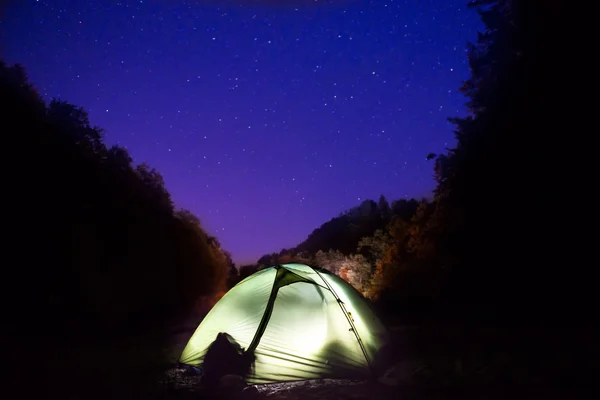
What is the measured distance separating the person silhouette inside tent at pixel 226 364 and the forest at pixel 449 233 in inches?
131

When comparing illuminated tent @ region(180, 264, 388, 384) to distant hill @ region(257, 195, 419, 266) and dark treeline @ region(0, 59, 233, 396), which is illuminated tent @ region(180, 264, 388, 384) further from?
distant hill @ region(257, 195, 419, 266)

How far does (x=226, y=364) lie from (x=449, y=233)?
15.1 metres

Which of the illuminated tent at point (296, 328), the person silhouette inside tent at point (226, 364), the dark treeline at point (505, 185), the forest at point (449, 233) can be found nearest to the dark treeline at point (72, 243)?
the forest at point (449, 233)

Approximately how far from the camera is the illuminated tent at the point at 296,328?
22.7ft

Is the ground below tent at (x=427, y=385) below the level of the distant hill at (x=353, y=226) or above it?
below

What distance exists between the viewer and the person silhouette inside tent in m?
6.66

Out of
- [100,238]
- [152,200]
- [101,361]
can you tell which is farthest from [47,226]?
[152,200]

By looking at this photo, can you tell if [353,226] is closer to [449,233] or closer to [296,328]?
[449,233]

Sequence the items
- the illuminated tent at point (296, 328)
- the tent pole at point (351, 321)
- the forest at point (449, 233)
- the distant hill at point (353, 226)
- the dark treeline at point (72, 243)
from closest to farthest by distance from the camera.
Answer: the illuminated tent at point (296, 328) → the tent pole at point (351, 321) → the forest at point (449, 233) → the dark treeline at point (72, 243) → the distant hill at point (353, 226)

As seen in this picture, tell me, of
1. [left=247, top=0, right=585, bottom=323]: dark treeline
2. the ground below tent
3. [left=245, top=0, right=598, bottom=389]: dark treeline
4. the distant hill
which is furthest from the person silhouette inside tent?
the distant hill

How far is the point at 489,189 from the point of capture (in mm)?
16438

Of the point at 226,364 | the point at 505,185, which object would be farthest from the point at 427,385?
the point at 505,185

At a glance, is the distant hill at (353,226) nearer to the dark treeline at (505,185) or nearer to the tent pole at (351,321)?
the dark treeline at (505,185)

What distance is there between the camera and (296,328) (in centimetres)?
727
